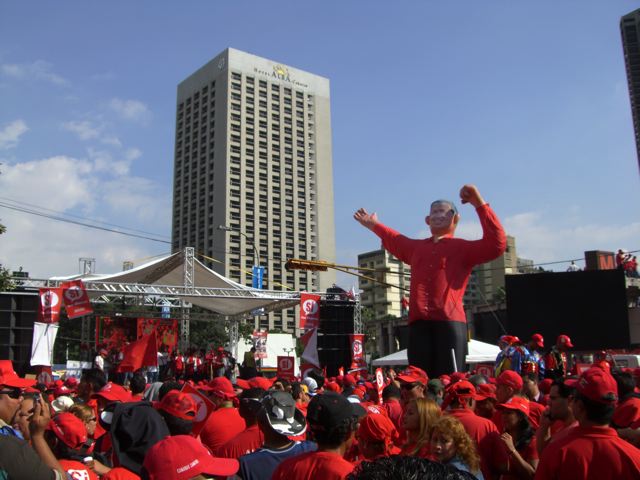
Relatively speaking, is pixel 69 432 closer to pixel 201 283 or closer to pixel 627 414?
pixel 627 414

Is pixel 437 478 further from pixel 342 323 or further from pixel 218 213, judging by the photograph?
pixel 218 213

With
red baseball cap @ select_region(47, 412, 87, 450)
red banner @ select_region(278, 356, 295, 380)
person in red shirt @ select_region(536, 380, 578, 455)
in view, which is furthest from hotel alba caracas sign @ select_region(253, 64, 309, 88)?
red baseball cap @ select_region(47, 412, 87, 450)

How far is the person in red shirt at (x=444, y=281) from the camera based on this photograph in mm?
10078

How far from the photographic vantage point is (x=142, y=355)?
1259cm

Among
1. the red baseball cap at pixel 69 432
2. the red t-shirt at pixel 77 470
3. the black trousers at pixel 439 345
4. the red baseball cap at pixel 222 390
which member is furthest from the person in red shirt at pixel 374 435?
the black trousers at pixel 439 345

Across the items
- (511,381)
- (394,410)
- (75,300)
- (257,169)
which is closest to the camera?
(511,381)

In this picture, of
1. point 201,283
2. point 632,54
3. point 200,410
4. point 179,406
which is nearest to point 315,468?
point 179,406

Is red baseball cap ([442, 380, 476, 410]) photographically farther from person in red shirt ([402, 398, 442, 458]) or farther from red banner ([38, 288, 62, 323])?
red banner ([38, 288, 62, 323])

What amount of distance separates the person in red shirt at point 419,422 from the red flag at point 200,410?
1285mm

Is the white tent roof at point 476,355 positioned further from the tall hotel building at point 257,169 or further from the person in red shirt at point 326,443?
the tall hotel building at point 257,169

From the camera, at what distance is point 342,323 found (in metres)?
21.7

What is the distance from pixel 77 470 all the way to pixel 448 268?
25.8ft

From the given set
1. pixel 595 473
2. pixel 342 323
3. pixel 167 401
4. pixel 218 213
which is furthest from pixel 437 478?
pixel 218 213

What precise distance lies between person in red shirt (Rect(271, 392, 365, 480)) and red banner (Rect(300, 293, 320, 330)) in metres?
15.4
